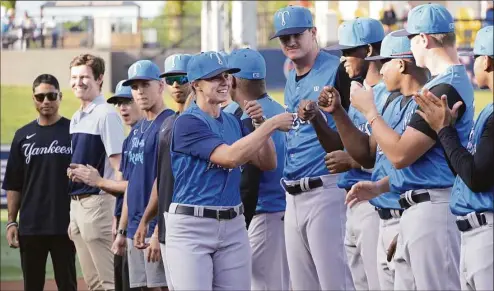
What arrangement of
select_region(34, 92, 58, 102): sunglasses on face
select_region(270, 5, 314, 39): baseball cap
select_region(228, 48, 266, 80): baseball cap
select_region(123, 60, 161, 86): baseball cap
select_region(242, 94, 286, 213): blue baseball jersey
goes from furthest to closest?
1. select_region(34, 92, 58, 102): sunglasses on face
2. select_region(123, 60, 161, 86): baseball cap
3. select_region(242, 94, 286, 213): blue baseball jersey
4. select_region(228, 48, 266, 80): baseball cap
5. select_region(270, 5, 314, 39): baseball cap

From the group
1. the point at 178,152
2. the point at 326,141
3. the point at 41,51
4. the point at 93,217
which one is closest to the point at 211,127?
the point at 178,152

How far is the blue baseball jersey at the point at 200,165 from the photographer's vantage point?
677 cm

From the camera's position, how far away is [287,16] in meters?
8.09

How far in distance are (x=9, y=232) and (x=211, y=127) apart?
13.1 ft

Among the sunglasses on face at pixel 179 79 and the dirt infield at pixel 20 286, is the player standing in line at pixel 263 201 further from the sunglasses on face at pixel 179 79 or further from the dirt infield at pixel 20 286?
the dirt infield at pixel 20 286

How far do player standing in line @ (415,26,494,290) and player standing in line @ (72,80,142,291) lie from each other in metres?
3.52

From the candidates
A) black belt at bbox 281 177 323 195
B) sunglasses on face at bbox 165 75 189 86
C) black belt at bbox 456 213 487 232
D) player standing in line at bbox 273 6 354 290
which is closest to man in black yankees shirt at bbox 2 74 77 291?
sunglasses on face at bbox 165 75 189 86

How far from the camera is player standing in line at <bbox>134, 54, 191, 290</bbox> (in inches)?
290

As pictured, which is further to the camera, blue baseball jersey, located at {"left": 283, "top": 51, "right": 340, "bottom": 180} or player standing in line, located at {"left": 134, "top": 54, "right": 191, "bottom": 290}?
blue baseball jersey, located at {"left": 283, "top": 51, "right": 340, "bottom": 180}

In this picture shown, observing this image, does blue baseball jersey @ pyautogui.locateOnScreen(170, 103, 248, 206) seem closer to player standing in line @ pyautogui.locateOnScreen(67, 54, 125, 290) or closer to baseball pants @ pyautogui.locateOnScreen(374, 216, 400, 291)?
baseball pants @ pyautogui.locateOnScreen(374, 216, 400, 291)

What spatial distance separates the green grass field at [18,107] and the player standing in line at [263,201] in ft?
67.2

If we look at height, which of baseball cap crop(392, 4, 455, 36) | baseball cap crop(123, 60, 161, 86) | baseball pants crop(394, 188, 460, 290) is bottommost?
baseball pants crop(394, 188, 460, 290)

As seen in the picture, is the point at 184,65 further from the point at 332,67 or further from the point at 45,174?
the point at 45,174

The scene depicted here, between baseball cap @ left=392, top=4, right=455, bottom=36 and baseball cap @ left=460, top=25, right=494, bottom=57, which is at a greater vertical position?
baseball cap @ left=392, top=4, right=455, bottom=36
